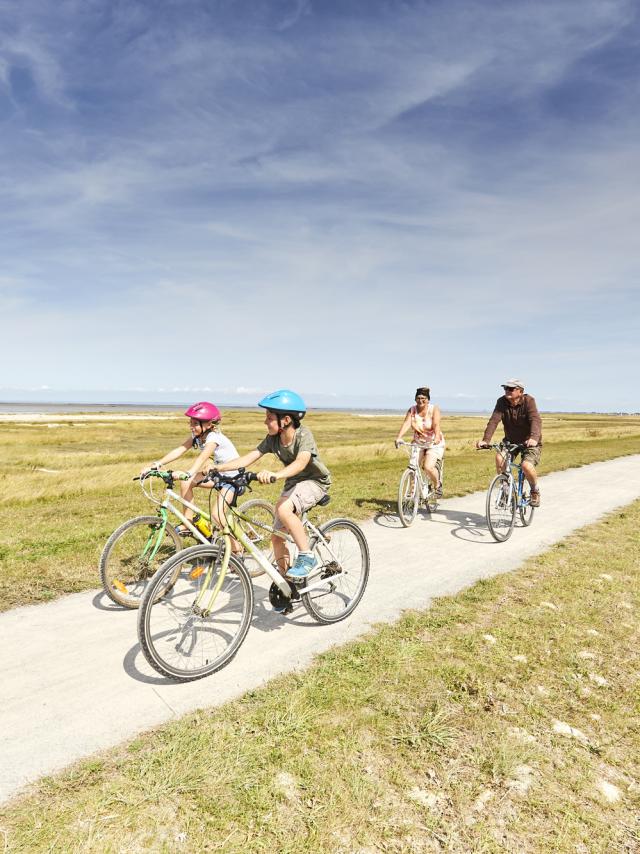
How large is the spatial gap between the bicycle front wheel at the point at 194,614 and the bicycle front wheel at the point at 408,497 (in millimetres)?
6061

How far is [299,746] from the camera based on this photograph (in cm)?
356

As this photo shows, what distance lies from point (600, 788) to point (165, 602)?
353 centimetres

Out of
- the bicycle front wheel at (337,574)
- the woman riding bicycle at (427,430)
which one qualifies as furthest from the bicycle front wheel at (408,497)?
the bicycle front wheel at (337,574)

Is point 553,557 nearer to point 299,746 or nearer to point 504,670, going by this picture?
point 504,670

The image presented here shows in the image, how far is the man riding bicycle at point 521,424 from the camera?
1010 cm

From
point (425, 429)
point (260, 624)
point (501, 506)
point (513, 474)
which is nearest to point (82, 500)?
point (425, 429)

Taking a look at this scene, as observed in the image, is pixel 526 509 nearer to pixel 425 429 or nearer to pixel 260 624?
pixel 425 429

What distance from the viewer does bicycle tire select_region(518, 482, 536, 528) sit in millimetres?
10773

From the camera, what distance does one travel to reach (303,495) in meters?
5.72

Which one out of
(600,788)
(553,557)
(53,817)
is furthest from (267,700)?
(553,557)

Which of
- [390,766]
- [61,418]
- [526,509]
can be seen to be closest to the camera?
[390,766]

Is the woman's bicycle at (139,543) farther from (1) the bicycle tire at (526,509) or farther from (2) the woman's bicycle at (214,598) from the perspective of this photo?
(1) the bicycle tire at (526,509)

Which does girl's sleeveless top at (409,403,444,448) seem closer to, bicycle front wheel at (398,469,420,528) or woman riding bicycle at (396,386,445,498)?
woman riding bicycle at (396,386,445,498)

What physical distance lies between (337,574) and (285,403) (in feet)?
7.44
